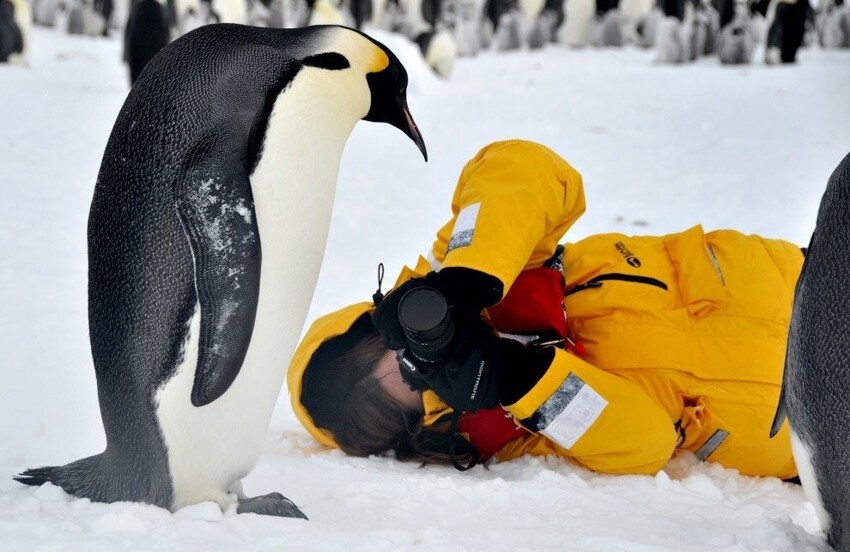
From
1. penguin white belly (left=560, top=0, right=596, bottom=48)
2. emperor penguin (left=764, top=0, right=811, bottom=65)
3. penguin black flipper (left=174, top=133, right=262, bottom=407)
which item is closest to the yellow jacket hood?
penguin black flipper (left=174, top=133, right=262, bottom=407)

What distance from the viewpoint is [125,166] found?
142 centimetres

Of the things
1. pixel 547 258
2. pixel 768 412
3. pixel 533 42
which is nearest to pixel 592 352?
pixel 547 258

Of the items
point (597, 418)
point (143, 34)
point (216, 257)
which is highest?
point (216, 257)

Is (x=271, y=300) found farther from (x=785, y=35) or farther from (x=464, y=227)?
(x=785, y=35)

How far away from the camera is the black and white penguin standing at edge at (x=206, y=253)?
4.58 ft

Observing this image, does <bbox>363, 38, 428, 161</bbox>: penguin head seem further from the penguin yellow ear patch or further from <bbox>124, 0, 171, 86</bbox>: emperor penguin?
<bbox>124, 0, 171, 86</bbox>: emperor penguin

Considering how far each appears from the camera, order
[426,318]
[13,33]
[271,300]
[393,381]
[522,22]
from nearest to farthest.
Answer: [271,300] < [426,318] < [393,381] < [13,33] < [522,22]

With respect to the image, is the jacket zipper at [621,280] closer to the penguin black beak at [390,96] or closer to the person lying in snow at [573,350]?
the person lying in snow at [573,350]

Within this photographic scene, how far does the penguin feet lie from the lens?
145 centimetres

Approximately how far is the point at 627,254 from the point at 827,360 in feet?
2.41

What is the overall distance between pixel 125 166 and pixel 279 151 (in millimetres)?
199

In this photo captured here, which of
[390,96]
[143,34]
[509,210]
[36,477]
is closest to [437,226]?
[509,210]

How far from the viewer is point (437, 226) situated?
13.4 ft

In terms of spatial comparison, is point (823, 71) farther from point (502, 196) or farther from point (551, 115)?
point (502, 196)
